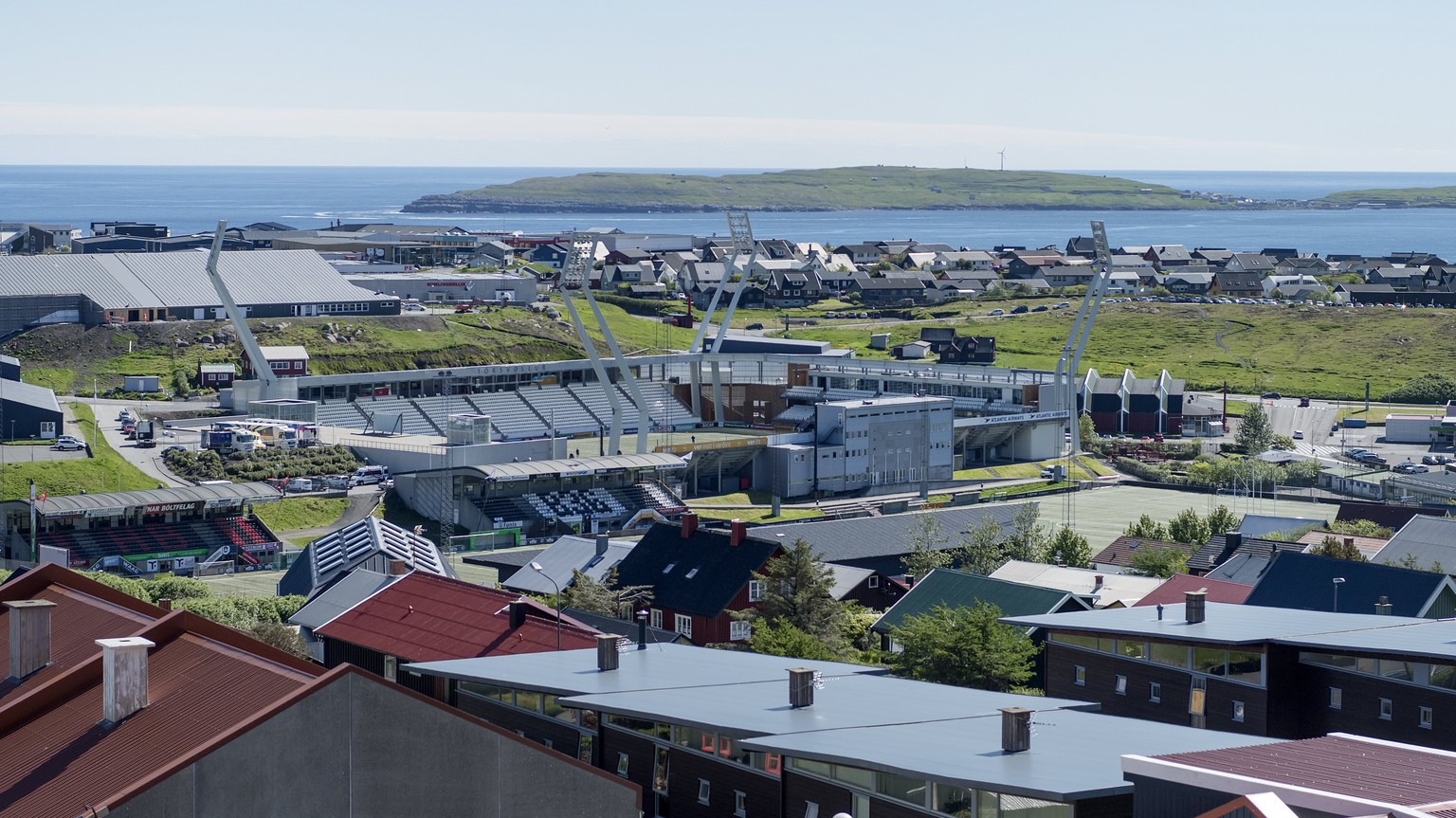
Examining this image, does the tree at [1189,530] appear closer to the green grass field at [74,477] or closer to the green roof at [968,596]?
the green roof at [968,596]

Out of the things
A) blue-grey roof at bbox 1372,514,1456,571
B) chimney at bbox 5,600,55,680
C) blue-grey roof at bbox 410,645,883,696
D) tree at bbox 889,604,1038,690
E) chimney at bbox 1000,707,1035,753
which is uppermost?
chimney at bbox 5,600,55,680

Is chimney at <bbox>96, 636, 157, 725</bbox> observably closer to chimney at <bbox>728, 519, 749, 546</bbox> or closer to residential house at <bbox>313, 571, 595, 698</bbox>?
residential house at <bbox>313, 571, 595, 698</bbox>

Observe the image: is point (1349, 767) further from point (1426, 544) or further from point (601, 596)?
point (1426, 544)

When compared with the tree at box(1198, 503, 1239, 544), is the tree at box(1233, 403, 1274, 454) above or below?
below

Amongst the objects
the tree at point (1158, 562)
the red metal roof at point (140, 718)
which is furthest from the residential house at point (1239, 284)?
the red metal roof at point (140, 718)

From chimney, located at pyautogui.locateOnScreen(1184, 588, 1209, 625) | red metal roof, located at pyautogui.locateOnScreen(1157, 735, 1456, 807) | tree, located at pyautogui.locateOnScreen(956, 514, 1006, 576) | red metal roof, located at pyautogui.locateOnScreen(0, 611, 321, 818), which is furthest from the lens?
tree, located at pyautogui.locateOnScreen(956, 514, 1006, 576)

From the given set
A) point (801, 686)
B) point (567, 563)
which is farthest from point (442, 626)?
point (567, 563)

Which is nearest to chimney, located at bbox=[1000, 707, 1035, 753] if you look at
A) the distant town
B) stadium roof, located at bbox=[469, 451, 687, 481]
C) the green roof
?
the distant town

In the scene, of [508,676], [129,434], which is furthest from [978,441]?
[508,676]
